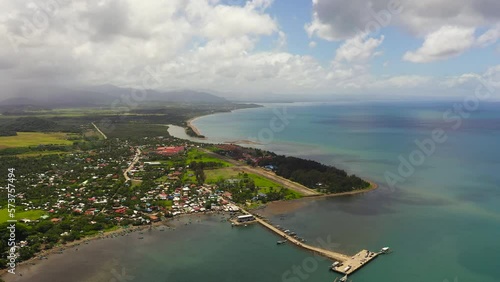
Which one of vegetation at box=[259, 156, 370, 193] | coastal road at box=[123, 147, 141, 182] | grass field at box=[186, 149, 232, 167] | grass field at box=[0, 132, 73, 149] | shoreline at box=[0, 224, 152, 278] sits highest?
vegetation at box=[259, 156, 370, 193]

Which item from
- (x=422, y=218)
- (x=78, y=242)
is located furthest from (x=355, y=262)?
(x=78, y=242)

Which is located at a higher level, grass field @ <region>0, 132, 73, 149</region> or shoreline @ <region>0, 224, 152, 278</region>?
grass field @ <region>0, 132, 73, 149</region>

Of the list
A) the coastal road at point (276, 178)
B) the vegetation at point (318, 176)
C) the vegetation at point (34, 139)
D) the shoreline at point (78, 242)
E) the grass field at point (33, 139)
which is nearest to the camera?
the shoreline at point (78, 242)

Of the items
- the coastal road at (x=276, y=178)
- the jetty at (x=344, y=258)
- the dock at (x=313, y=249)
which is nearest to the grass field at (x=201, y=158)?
the coastal road at (x=276, y=178)

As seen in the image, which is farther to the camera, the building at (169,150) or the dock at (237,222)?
the building at (169,150)

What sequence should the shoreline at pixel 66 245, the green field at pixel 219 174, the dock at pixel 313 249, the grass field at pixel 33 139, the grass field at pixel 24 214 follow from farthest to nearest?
1. the grass field at pixel 33 139
2. the green field at pixel 219 174
3. the grass field at pixel 24 214
4. the dock at pixel 313 249
5. the shoreline at pixel 66 245

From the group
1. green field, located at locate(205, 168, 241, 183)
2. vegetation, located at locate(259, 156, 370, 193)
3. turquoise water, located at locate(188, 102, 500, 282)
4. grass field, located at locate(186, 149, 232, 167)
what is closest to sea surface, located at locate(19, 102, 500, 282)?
turquoise water, located at locate(188, 102, 500, 282)

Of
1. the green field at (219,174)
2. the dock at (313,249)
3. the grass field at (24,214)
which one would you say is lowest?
the grass field at (24,214)

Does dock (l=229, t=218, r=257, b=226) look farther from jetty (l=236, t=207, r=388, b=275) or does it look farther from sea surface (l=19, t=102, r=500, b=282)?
jetty (l=236, t=207, r=388, b=275)

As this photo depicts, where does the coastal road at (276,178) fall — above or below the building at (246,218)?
above

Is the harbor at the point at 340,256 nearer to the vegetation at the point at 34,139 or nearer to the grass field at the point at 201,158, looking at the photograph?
the grass field at the point at 201,158

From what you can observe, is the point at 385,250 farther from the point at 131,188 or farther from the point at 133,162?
the point at 133,162
